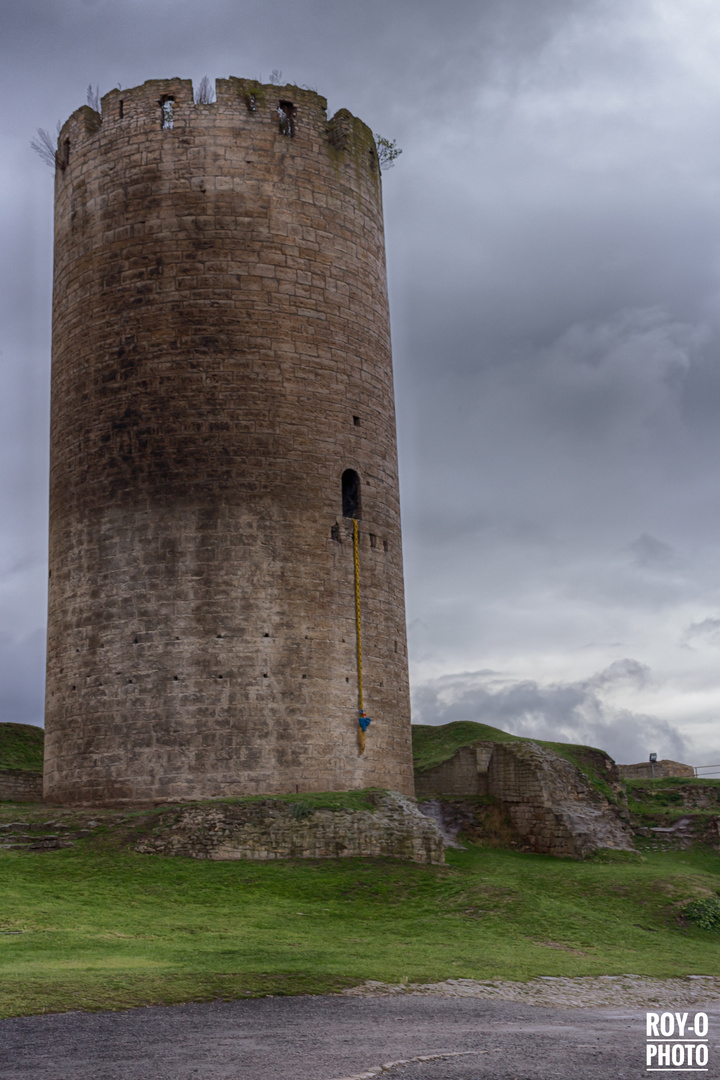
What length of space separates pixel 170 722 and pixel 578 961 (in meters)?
8.95

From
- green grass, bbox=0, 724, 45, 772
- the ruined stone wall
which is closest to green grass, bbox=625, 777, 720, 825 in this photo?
the ruined stone wall

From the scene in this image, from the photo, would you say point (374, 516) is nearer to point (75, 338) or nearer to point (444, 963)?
point (75, 338)

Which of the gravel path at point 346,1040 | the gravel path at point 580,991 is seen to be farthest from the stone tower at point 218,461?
the gravel path at point 346,1040

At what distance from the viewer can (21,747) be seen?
2553 cm

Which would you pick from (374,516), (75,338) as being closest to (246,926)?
(374,516)

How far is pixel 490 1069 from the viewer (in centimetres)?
630

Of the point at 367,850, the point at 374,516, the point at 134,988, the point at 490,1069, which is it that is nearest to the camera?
the point at 490,1069

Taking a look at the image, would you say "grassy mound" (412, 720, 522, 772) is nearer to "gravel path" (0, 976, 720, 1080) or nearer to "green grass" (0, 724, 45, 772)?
"green grass" (0, 724, 45, 772)

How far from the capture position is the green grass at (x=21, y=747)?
24328mm

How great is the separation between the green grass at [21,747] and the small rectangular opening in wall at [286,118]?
579 inches

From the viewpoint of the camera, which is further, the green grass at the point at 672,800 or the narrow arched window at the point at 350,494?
the green grass at the point at 672,800

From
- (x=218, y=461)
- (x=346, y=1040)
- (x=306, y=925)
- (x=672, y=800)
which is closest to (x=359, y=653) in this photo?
(x=218, y=461)

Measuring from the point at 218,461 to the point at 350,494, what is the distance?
9.59 ft

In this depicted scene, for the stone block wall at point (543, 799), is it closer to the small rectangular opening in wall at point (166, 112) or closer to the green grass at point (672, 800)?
the green grass at point (672, 800)
